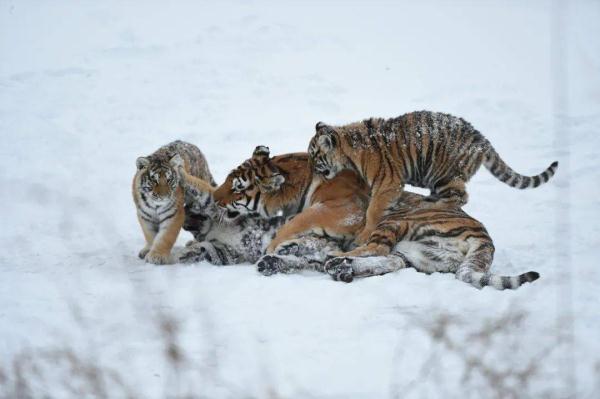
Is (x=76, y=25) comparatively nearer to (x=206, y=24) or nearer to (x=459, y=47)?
(x=206, y=24)

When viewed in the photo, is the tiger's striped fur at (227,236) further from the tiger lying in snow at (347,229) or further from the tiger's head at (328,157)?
the tiger's head at (328,157)

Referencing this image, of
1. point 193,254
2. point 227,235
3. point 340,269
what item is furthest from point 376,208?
point 193,254

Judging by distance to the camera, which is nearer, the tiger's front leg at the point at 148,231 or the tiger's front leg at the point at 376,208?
the tiger's front leg at the point at 376,208

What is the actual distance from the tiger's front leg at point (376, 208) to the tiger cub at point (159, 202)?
4.44 feet

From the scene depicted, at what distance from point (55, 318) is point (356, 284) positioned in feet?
5.91

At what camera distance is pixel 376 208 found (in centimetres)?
576

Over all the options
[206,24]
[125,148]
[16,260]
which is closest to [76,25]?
[206,24]

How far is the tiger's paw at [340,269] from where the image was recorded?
5.08 meters

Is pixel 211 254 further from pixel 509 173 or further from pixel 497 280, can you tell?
pixel 509 173

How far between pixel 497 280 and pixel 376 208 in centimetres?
125

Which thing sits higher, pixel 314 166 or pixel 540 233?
pixel 314 166

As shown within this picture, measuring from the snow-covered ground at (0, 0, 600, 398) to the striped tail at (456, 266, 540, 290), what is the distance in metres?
0.06

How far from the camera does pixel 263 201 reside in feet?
20.3

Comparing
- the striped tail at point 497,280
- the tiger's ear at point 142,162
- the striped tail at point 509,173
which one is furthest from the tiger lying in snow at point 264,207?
the striped tail at point 497,280
